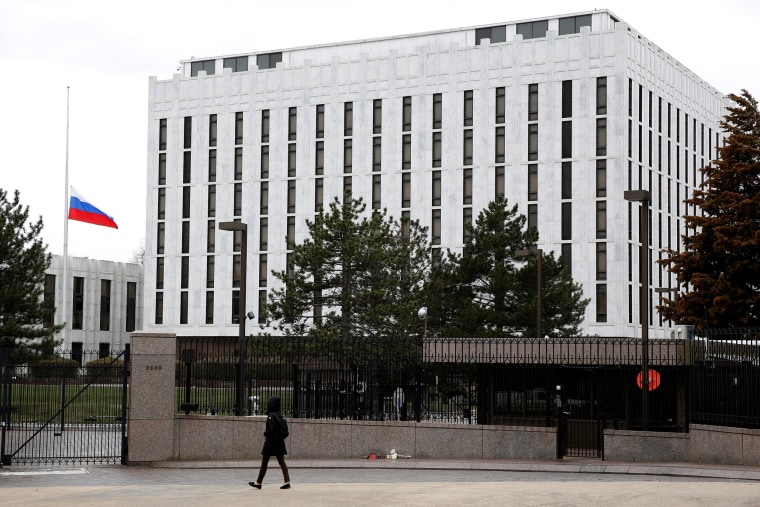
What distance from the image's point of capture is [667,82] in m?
82.7

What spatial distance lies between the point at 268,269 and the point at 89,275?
2419cm

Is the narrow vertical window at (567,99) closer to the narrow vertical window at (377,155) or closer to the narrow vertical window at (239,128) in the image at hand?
the narrow vertical window at (377,155)

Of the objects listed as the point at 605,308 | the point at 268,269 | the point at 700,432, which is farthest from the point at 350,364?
the point at 268,269

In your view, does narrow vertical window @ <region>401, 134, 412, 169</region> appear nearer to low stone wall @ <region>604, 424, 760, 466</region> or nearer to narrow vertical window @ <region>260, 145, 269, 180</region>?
narrow vertical window @ <region>260, 145, 269, 180</region>

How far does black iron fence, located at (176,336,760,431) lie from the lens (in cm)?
2672

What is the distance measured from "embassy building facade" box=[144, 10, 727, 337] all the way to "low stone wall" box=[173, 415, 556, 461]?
50.6m

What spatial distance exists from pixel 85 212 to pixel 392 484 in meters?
40.5

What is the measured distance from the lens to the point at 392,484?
20.5 m

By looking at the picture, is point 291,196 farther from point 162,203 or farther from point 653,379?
point 653,379

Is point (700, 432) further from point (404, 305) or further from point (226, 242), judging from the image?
point (226, 242)

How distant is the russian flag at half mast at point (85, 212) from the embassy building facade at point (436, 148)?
987 inches

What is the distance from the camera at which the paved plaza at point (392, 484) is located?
17.5 metres

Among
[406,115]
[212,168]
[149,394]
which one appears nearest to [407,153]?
[406,115]

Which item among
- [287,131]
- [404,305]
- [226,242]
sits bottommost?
[404,305]
